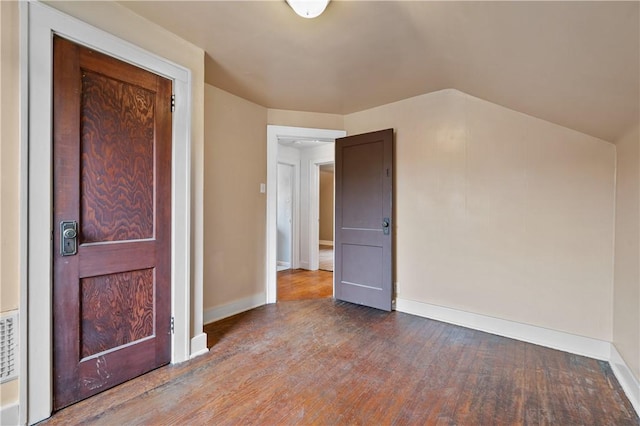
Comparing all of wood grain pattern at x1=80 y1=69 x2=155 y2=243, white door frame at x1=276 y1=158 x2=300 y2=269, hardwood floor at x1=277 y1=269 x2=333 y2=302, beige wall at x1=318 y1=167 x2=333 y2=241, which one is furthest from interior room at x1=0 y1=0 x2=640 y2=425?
beige wall at x1=318 y1=167 x2=333 y2=241

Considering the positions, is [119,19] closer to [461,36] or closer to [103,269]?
[103,269]

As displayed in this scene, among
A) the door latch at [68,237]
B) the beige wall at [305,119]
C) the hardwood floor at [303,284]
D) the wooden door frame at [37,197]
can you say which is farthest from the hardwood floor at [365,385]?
the beige wall at [305,119]

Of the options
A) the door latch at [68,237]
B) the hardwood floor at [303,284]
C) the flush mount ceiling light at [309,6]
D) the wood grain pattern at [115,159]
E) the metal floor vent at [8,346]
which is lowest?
the hardwood floor at [303,284]

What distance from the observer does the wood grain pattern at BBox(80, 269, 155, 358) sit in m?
1.74

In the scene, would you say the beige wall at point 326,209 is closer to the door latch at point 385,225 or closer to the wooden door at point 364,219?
the wooden door at point 364,219

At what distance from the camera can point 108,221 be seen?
5.94 feet

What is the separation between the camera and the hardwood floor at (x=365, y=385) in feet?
5.27

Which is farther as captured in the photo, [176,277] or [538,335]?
[538,335]

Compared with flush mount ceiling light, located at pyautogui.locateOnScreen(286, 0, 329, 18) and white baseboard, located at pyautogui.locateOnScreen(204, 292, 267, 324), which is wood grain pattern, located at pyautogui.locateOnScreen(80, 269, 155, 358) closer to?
white baseboard, located at pyautogui.locateOnScreen(204, 292, 267, 324)

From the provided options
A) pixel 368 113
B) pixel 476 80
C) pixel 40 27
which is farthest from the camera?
pixel 368 113

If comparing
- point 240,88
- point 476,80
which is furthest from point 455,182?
point 240,88

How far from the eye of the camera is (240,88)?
9.81ft

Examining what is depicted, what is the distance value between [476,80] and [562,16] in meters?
1.16

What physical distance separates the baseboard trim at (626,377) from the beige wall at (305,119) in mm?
3323
